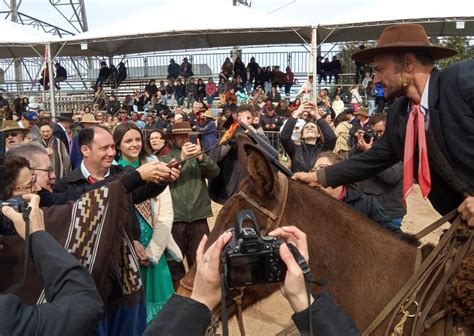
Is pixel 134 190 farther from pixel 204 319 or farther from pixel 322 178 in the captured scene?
pixel 204 319

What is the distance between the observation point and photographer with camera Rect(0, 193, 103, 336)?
1646mm

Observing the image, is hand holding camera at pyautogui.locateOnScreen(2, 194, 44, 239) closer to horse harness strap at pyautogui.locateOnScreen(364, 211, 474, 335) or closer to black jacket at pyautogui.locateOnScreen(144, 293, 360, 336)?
black jacket at pyautogui.locateOnScreen(144, 293, 360, 336)

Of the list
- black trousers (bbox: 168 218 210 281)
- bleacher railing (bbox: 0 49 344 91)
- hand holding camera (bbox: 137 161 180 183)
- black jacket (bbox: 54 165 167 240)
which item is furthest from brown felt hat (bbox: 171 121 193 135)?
bleacher railing (bbox: 0 49 344 91)

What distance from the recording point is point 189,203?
214 inches

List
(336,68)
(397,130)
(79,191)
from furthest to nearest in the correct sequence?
1. (336,68)
2. (79,191)
3. (397,130)

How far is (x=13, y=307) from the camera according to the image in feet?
5.42

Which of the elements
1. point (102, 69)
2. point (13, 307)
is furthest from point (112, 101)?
point (13, 307)

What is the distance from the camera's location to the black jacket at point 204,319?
55.5 inches

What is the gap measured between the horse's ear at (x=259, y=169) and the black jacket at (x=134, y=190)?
1325mm

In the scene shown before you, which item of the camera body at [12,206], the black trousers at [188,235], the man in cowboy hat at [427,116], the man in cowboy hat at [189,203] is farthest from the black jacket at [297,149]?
the camera body at [12,206]

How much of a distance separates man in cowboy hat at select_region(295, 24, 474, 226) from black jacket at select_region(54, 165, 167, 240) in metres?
1.17

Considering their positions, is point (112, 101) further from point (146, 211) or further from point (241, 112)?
point (146, 211)

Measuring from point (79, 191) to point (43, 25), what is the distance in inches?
1305

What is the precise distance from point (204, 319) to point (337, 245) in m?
1.16
